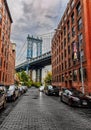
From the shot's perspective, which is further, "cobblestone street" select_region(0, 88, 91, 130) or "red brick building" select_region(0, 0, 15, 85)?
"red brick building" select_region(0, 0, 15, 85)

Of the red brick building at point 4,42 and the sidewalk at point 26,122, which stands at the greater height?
the red brick building at point 4,42

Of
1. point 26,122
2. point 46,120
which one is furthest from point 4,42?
point 26,122

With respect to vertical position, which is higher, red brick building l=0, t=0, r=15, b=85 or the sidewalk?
red brick building l=0, t=0, r=15, b=85

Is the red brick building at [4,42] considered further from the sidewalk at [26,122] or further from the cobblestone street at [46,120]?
the sidewalk at [26,122]

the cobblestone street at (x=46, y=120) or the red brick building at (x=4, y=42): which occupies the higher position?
the red brick building at (x=4, y=42)

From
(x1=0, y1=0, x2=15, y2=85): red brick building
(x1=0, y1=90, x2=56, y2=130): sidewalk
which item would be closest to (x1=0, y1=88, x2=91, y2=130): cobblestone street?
(x1=0, y1=90, x2=56, y2=130): sidewalk

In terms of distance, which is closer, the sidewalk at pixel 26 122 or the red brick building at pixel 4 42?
the sidewalk at pixel 26 122

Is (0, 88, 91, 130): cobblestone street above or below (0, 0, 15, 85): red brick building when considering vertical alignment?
below

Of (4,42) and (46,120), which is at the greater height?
(4,42)

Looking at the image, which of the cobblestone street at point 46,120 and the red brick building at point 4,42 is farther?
the red brick building at point 4,42

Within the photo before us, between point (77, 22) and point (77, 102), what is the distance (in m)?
22.8

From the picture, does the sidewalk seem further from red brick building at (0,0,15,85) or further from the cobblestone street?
red brick building at (0,0,15,85)

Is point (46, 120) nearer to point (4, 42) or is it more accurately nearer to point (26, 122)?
point (26, 122)

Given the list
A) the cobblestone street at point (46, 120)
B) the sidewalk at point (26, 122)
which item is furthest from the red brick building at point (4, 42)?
the sidewalk at point (26, 122)
